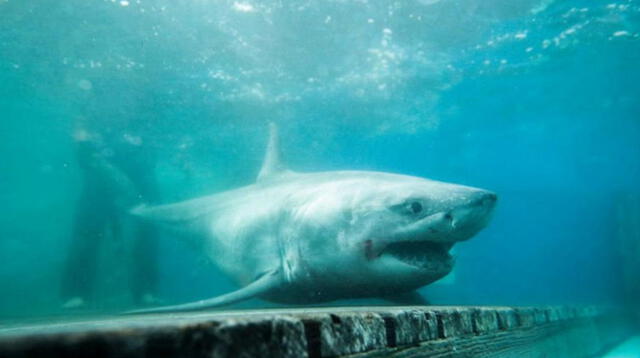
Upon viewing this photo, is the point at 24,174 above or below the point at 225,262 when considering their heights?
above

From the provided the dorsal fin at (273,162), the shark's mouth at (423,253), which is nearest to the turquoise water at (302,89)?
the dorsal fin at (273,162)

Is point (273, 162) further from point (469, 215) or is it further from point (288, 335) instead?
→ point (288, 335)

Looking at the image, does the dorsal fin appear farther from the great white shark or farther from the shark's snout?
the shark's snout

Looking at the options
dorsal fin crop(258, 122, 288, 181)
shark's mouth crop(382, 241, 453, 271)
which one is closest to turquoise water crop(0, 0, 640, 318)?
dorsal fin crop(258, 122, 288, 181)

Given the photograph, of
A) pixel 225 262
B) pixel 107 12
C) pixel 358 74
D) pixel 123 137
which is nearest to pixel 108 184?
pixel 123 137

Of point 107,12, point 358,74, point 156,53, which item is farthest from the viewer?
point 358,74

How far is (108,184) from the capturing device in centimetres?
1920

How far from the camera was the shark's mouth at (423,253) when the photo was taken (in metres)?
3.40

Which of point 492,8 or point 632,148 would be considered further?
point 632,148

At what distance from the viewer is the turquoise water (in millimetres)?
14109

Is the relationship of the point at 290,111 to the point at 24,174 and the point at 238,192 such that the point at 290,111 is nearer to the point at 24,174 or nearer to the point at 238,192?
the point at 238,192

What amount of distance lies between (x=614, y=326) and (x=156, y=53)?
17.5 meters

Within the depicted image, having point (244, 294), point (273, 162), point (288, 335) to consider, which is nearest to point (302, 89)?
point (273, 162)

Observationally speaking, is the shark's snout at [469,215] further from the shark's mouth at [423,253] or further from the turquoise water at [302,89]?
the turquoise water at [302,89]
